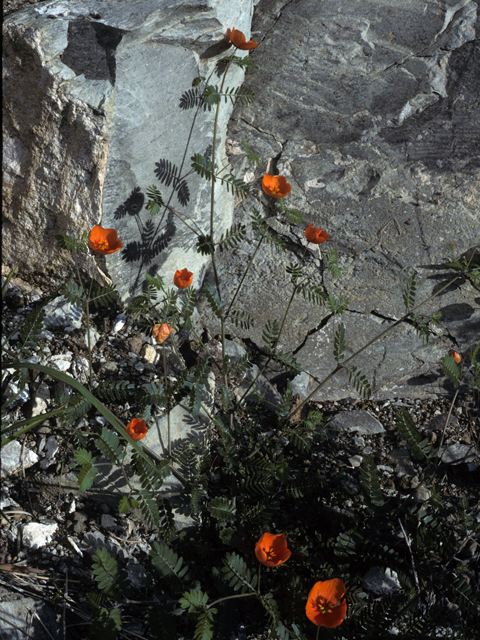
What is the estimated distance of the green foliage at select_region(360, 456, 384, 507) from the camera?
1848 mm

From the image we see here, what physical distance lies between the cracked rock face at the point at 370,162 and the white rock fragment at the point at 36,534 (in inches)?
49.7

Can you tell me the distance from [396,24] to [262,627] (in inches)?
120

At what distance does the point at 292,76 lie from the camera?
290 cm

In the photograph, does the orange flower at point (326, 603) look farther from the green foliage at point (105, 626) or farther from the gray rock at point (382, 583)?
the green foliage at point (105, 626)

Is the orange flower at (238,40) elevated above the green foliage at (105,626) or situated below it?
above

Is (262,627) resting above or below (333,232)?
below

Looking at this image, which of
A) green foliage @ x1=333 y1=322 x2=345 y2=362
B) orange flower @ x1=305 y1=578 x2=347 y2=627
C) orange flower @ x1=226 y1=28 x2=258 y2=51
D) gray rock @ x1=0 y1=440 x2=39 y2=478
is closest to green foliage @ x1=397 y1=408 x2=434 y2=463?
green foliage @ x1=333 y1=322 x2=345 y2=362

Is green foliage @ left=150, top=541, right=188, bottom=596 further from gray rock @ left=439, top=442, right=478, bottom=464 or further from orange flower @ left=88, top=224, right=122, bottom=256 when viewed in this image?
gray rock @ left=439, top=442, right=478, bottom=464

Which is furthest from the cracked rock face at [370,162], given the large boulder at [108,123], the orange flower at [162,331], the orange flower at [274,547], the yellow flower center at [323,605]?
the yellow flower center at [323,605]

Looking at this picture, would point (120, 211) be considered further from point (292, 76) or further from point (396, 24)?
point (396, 24)

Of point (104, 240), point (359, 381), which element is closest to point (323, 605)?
point (359, 381)

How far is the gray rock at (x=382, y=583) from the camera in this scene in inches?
74.9

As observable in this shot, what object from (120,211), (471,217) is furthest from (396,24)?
(120,211)

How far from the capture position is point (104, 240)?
2021 millimetres
